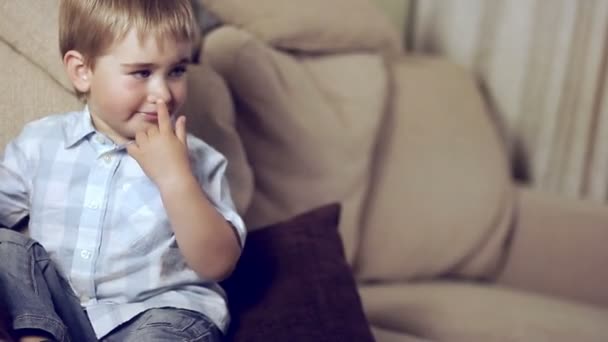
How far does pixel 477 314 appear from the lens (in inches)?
67.7

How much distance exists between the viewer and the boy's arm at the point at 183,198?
1063 mm

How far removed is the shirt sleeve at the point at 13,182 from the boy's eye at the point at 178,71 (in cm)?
25

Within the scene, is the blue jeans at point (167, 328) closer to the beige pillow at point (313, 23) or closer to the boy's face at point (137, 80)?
the boy's face at point (137, 80)

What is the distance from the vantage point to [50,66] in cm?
125

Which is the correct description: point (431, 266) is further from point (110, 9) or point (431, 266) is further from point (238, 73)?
point (110, 9)

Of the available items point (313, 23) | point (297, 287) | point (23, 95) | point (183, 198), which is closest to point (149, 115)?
point (183, 198)

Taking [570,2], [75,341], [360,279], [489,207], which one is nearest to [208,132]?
[75,341]

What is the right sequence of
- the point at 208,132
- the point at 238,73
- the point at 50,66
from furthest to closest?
the point at 238,73 → the point at 208,132 → the point at 50,66

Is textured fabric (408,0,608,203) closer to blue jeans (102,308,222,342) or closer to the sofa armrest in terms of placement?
the sofa armrest

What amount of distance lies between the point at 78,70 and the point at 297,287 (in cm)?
46

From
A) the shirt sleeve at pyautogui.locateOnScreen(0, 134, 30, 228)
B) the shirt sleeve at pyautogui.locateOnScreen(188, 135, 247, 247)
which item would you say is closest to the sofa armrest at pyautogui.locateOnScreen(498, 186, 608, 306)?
the shirt sleeve at pyautogui.locateOnScreen(188, 135, 247, 247)

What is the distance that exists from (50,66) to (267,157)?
0.56m

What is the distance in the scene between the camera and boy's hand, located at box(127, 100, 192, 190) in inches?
42.2

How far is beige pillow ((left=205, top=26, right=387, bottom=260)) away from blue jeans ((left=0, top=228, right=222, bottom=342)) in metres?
0.57
